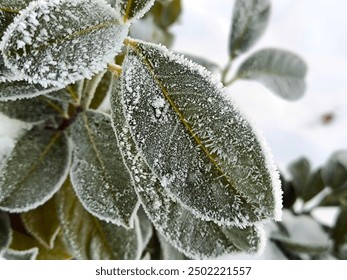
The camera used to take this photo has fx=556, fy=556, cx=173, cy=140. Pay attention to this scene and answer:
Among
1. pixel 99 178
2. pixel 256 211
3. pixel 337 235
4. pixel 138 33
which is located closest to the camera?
pixel 256 211

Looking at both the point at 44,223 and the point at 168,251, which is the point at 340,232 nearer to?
the point at 168,251

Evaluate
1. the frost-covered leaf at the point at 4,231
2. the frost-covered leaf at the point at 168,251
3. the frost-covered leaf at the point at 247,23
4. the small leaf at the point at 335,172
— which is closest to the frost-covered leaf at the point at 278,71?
the frost-covered leaf at the point at 247,23

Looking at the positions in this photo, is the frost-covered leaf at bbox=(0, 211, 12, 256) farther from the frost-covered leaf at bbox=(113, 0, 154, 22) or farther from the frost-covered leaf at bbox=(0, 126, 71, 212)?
the frost-covered leaf at bbox=(113, 0, 154, 22)

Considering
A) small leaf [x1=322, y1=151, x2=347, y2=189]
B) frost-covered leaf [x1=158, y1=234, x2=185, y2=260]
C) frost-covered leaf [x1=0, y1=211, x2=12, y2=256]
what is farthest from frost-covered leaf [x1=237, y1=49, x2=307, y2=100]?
frost-covered leaf [x1=0, y1=211, x2=12, y2=256]

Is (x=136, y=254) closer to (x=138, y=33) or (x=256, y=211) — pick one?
(x=256, y=211)

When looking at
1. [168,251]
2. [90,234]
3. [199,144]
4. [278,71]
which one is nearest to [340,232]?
[278,71]

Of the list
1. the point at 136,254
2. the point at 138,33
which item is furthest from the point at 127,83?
the point at 138,33
